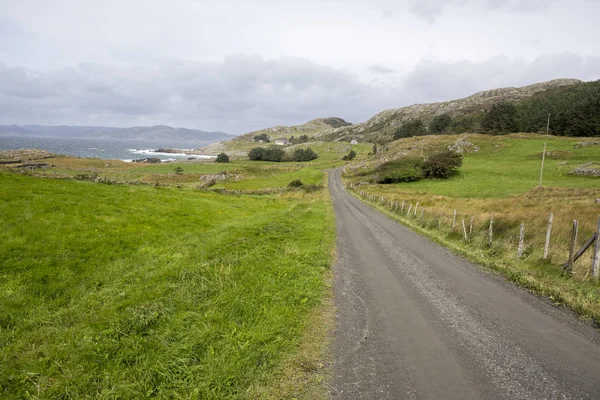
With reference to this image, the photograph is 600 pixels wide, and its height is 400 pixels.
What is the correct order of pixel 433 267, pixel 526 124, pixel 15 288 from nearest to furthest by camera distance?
pixel 15 288
pixel 433 267
pixel 526 124

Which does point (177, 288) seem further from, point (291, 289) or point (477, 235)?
point (477, 235)

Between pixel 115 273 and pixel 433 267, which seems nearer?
pixel 115 273

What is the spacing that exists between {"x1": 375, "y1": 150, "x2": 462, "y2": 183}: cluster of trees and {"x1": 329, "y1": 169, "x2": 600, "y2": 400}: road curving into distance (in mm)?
63595

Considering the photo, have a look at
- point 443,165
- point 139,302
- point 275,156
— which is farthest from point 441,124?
point 139,302

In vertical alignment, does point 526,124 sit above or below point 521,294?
above

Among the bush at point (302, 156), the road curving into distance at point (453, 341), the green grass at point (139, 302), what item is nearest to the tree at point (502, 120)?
the bush at point (302, 156)

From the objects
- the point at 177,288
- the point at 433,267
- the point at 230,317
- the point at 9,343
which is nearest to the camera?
the point at 9,343

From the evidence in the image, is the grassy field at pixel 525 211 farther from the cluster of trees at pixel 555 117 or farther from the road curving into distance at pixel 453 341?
the cluster of trees at pixel 555 117

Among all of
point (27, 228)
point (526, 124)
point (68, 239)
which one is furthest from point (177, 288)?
point (526, 124)

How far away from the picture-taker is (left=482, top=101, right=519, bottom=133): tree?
11875cm

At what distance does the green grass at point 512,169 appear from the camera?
50.6 meters

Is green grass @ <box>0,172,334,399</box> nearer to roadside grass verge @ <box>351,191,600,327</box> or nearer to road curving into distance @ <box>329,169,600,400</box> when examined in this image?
road curving into distance @ <box>329,169,600,400</box>

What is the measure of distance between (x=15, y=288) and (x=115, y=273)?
8.95 feet

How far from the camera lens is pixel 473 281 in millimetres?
12500
